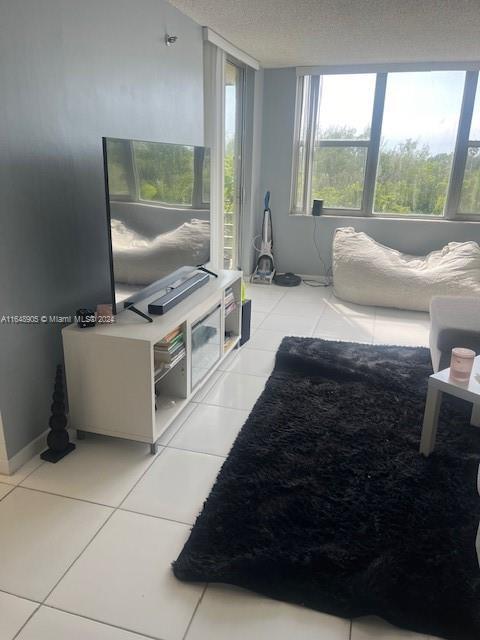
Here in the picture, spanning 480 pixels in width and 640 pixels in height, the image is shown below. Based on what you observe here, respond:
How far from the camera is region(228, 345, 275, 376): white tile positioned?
301cm

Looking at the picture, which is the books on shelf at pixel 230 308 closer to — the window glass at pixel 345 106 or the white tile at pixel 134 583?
the white tile at pixel 134 583

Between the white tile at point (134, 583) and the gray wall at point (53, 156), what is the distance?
2.12 ft

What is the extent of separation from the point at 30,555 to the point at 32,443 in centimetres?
59

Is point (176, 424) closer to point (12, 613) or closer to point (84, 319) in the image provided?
point (84, 319)

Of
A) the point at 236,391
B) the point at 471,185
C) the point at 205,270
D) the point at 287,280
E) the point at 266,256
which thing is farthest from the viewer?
the point at 266,256

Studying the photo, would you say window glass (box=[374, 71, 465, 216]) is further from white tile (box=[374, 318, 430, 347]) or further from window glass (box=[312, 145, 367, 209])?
white tile (box=[374, 318, 430, 347])

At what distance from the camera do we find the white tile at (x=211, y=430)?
7.30 ft

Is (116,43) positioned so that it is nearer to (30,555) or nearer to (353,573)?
(30,555)

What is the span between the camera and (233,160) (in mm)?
4777

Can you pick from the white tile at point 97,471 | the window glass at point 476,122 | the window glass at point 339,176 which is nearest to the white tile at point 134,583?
the white tile at point 97,471

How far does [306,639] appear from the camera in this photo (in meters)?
1.35

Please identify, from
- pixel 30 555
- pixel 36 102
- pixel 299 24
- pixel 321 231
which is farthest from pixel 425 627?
pixel 321 231

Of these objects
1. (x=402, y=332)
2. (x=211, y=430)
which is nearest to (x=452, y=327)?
(x=402, y=332)

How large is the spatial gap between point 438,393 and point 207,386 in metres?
1.28
